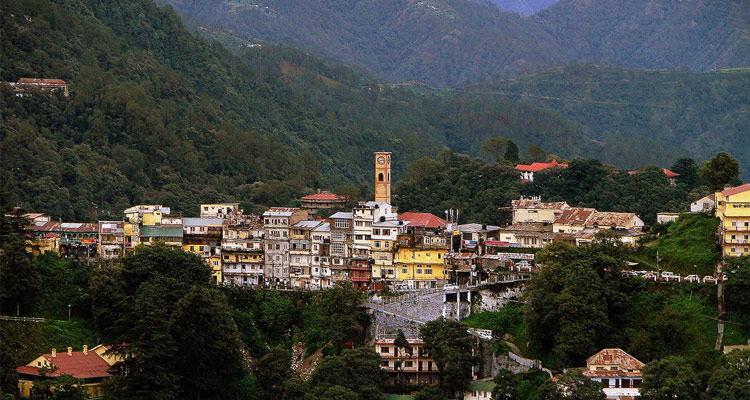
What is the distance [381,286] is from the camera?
186 ft

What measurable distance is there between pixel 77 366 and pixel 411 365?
13438 millimetres

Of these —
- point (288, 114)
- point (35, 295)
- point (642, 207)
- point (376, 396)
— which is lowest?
point (376, 396)

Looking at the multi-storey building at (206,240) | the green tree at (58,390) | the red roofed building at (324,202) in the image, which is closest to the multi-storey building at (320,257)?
the multi-storey building at (206,240)

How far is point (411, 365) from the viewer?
5084 centimetres

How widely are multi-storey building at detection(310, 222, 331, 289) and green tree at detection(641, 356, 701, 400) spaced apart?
1979 cm

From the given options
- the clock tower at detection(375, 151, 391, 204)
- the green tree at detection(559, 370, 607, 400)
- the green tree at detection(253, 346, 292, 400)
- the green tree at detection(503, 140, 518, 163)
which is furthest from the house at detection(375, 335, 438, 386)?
the green tree at detection(503, 140, 518, 163)

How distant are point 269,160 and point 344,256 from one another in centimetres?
3335

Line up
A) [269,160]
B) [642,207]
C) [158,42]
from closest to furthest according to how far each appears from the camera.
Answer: [642,207] → [269,160] → [158,42]

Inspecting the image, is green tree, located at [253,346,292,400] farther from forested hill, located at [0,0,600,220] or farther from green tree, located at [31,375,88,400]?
forested hill, located at [0,0,600,220]

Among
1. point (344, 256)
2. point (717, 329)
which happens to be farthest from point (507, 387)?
point (344, 256)

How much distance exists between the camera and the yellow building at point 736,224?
51.6m

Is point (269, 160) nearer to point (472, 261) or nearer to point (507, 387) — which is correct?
point (472, 261)

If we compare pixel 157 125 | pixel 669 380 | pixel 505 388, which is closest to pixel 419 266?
pixel 505 388

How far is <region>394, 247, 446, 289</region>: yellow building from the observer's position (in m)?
56.8
